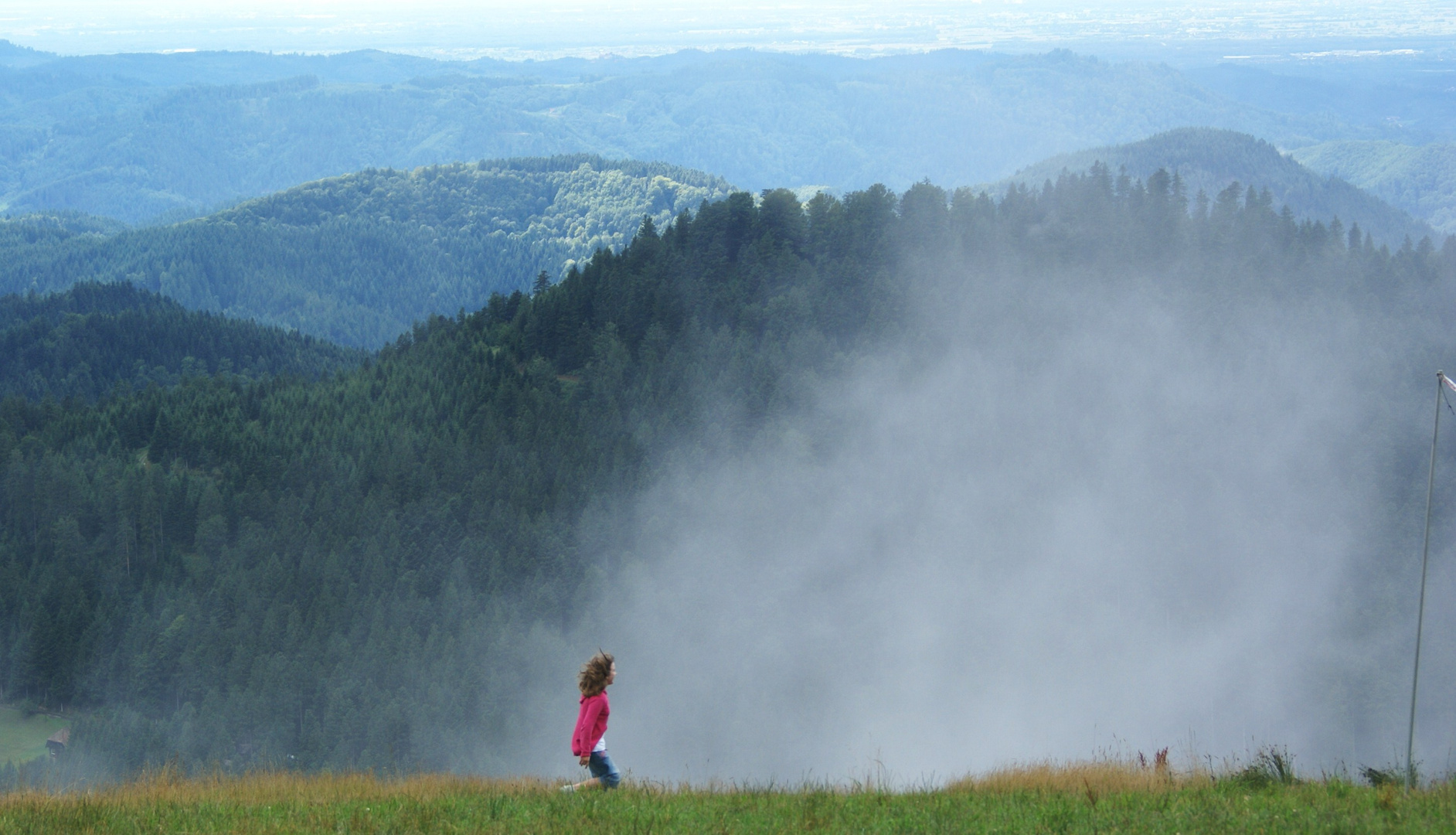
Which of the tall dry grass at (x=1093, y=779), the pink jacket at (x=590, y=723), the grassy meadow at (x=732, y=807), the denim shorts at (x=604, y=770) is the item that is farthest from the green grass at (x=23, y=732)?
the tall dry grass at (x=1093, y=779)

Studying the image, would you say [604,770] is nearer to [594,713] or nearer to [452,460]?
[594,713]

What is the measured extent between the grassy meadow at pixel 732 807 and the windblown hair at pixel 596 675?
1597mm

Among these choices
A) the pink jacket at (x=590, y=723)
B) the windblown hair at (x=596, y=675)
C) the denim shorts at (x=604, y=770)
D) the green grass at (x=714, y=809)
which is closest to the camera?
the green grass at (x=714, y=809)

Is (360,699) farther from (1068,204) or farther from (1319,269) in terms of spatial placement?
(1319,269)

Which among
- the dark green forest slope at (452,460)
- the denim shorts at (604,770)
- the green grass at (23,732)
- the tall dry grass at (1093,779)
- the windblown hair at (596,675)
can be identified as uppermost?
the windblown hair at (596,675)

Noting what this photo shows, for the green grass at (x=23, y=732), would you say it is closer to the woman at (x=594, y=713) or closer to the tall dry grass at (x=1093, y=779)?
the woman at (x=594, y=713)

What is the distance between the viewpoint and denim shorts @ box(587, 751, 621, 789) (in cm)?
1736

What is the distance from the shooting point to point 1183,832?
1487cm

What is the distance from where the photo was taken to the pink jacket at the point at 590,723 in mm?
16797

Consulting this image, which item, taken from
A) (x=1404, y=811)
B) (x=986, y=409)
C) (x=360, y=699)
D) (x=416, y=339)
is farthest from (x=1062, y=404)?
(x=1404, y=811)

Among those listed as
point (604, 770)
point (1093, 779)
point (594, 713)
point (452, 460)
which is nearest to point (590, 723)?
point (594, 713)

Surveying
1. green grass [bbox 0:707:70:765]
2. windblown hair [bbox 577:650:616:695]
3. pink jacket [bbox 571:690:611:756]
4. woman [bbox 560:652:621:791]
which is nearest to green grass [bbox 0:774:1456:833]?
woman [bbox 560:652:621:791]

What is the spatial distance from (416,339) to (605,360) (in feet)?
113

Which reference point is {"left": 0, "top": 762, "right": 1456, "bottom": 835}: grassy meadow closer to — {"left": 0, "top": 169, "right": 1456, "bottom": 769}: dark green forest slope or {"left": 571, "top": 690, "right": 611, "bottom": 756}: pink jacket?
{"left": 571, "top": 690, "right": 611, "bottom": 756}: pink jacket
